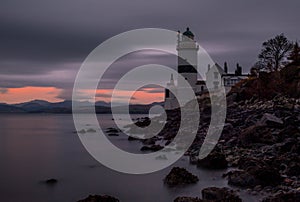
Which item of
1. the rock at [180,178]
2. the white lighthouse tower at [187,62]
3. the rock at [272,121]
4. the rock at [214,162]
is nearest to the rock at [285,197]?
the rock at [180,178]

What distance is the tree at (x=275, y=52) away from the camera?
3681 centimetres

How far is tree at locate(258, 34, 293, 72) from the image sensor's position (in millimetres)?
36812

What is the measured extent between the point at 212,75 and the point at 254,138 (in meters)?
34.7

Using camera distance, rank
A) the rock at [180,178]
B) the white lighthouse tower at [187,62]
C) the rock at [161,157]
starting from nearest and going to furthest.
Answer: the rock at [180,178] < the rock at [161,157] < the white lighthouse tower at [187,62]

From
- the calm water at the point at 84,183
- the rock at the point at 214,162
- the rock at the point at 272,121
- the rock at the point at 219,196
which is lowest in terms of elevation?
the calm water at the point at 84,183

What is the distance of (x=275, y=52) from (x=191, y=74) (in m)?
12.6

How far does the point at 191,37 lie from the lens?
50.3 metres

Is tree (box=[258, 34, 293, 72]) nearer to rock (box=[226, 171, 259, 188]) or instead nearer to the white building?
the white building

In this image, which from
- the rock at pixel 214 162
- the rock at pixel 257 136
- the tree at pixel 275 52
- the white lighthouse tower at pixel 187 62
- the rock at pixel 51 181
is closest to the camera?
the rock at pixel 51 181

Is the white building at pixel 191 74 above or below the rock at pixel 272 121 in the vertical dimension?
above

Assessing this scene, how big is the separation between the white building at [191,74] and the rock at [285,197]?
3823cm

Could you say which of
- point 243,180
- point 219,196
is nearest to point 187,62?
point 243,180

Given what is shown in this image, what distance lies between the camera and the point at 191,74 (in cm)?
4769

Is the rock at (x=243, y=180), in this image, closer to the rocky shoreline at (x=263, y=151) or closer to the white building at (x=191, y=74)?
the rocky shoreline at (x=263, y=151)
